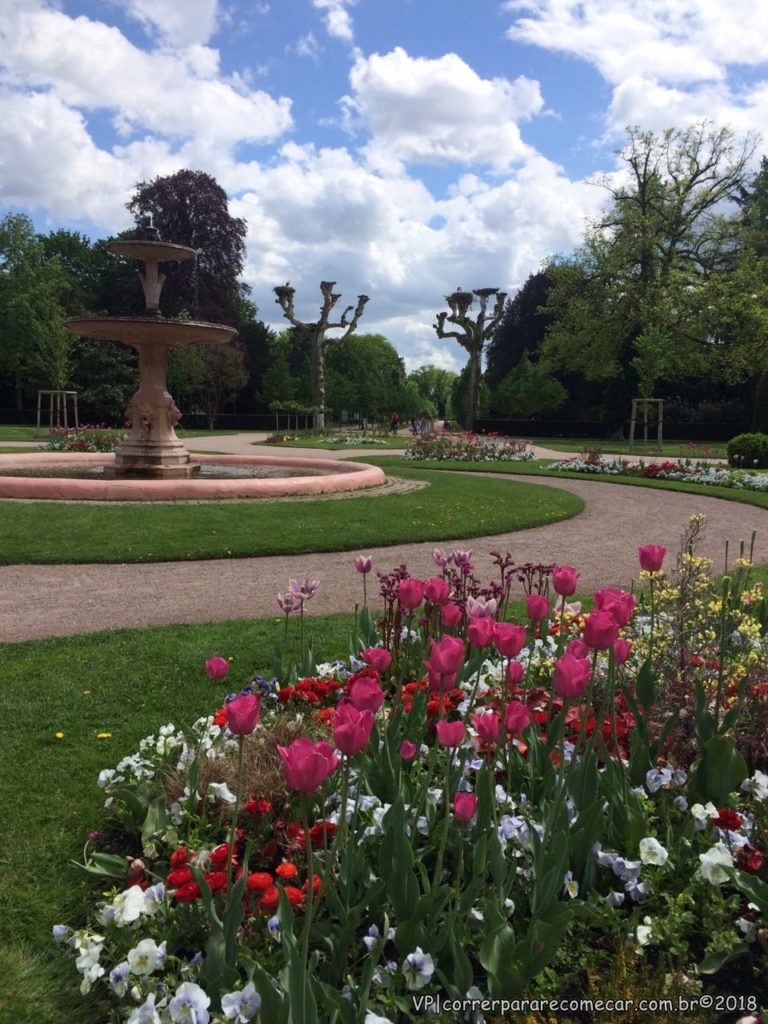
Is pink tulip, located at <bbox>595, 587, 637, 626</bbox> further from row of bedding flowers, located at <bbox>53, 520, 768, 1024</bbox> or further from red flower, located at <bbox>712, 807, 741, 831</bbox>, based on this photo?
red flower, located at <bbox>712, 807, 741, 831</bbox>

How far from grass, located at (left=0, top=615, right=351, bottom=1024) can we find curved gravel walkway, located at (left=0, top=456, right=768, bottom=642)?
0.67 metres

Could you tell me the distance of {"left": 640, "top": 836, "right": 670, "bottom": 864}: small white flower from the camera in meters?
2.38

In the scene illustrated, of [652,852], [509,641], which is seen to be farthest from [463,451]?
[509,641]

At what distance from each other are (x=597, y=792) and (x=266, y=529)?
803 cm

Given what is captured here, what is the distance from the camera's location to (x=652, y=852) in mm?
2393

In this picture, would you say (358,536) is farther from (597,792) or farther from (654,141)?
(654,141)

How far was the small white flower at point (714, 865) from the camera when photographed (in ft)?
7.58

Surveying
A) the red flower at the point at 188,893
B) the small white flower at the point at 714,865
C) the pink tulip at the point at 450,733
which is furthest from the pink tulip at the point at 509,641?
the red flower at the point at 188,893

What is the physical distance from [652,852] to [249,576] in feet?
20.1

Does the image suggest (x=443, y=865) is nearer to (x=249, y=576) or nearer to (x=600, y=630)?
(x=600, y=630)

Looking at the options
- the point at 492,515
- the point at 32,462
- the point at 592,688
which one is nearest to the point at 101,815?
the point at 592,688

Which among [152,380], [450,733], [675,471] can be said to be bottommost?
[675,471]

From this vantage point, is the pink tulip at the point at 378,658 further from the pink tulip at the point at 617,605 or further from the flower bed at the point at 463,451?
the flower bed at the point at 463,451

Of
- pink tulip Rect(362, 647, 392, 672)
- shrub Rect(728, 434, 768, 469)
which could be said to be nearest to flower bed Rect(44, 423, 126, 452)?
shrub Rect(728, 434, 768, 469)
